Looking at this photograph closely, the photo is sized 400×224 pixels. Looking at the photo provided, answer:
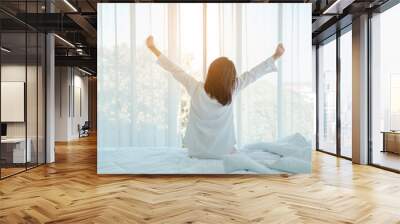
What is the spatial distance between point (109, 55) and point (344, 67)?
5327 millimetres

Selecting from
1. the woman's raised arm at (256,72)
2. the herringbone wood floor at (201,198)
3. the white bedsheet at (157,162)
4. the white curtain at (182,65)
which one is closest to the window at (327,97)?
the herringbone wood floor at (201,198)

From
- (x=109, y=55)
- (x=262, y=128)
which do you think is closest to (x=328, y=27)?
(x=262, y=128)

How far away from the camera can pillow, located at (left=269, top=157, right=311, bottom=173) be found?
19.1ft

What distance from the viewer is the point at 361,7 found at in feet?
21.7

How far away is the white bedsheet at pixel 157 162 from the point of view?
571 cm

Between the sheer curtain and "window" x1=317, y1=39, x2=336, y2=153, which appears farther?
"window" x1=317, y1=39, x2=336, y2=153

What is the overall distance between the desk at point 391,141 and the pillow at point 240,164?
2.79 metres

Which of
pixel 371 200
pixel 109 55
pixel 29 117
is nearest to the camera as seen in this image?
pixel 371 200

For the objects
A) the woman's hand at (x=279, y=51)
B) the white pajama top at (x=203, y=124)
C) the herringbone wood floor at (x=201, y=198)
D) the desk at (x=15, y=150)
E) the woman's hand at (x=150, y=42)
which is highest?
the woman's hand at (x=150, y=42)

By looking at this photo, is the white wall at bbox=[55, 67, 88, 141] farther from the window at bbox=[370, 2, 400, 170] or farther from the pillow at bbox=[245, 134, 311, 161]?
the window at bbox=[370, 2, 400, 170]

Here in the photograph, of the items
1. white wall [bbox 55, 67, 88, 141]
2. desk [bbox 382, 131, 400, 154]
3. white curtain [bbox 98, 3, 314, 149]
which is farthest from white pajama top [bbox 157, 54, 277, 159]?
white wall [bbox 55, 67, 88, 141]

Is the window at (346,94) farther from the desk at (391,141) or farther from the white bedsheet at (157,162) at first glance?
the white bedsheet at (157,162)

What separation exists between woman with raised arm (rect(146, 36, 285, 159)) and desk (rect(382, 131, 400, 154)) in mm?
3240

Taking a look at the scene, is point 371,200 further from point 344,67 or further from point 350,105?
point 344,67
